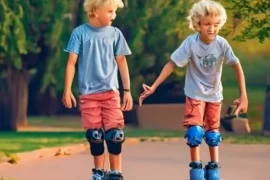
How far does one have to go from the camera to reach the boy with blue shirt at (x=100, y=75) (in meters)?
8.14

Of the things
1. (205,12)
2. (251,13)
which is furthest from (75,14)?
(205,12)

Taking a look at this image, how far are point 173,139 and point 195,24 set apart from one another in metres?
8.65

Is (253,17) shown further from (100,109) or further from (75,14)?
(100,109)

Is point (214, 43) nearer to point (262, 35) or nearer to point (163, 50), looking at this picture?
point (262, 35)

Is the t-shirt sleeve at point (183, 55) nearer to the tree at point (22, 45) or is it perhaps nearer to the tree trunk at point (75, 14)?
the tree at point (22, 45)

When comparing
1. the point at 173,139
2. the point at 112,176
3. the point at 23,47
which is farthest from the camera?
the point at 23,47

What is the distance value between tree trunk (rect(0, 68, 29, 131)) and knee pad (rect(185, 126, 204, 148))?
11.5m

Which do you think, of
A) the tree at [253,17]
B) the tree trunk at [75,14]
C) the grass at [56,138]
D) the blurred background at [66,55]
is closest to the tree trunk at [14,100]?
the blurred background at [66,55]

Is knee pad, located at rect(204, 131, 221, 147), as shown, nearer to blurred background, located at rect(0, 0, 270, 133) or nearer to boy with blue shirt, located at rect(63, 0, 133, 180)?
boy with blue shirt, located at rect(63, 0, 133, 180)

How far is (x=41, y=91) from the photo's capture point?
19.8 meters

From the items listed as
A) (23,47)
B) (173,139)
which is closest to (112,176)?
(173,139)

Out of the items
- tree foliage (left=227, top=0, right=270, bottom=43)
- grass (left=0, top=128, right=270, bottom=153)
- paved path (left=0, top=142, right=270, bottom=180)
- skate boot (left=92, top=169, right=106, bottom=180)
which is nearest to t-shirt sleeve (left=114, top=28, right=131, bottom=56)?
skate boot (left=92, top=169, right=106, bottom=180)

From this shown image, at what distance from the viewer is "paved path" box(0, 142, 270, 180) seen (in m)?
10.2

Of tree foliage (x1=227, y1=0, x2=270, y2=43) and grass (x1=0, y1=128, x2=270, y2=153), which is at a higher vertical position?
tree foliage (x1=227, y1=0, x2=270, y2=43)
